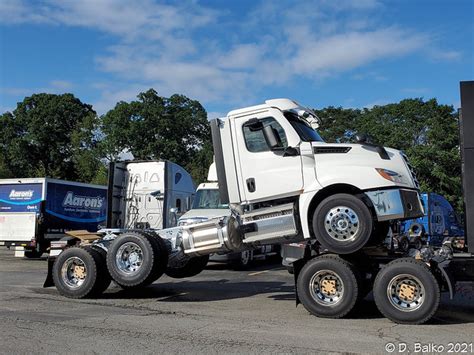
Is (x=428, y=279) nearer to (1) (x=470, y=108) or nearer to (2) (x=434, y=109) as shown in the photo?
(1) (x=470, y=108)

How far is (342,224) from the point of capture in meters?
7.96

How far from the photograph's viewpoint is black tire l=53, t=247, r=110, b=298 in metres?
9.73

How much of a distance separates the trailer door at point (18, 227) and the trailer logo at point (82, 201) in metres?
1.67

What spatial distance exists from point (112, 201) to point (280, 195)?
954 centimetres

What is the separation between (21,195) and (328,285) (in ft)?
49.4

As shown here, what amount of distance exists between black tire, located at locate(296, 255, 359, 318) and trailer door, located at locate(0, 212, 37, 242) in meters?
13.8

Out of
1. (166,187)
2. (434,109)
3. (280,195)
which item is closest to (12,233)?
(166,187)

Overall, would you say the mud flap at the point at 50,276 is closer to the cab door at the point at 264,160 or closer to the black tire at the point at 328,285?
the cab door at the point at 264,160

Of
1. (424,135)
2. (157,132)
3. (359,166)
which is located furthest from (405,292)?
(157,132)

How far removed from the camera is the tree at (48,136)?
173 ft

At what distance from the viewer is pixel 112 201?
16.8 meters

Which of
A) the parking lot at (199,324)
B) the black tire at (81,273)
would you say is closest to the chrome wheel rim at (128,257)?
the black tire at (81,273)

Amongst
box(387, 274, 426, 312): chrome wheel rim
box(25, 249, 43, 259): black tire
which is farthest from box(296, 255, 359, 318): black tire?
box(25, 249, 43, 259): black tire

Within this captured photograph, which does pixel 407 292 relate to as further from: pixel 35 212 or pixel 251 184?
pixel 35 212
